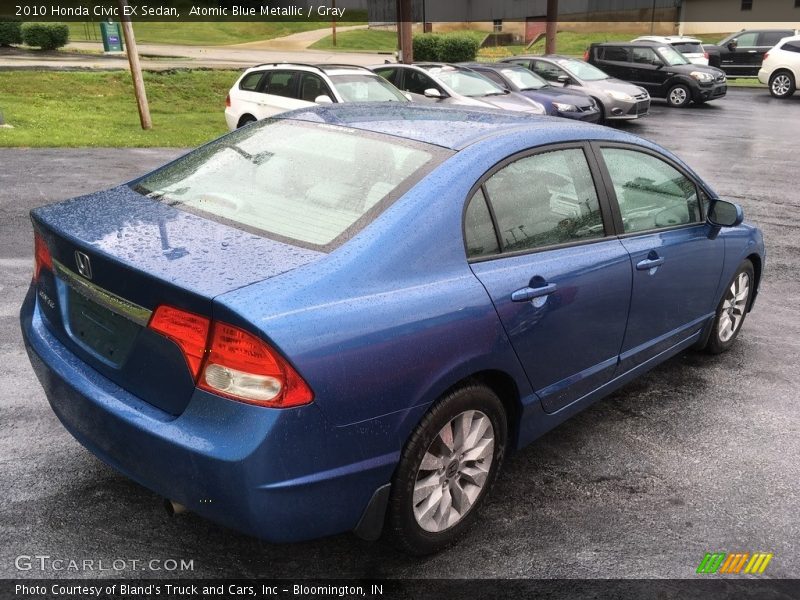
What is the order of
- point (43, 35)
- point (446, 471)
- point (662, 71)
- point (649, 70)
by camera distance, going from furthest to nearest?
1. point (43, 35)
2. point (649, 70)
3. point (662, 71)
4. point (446, 471)

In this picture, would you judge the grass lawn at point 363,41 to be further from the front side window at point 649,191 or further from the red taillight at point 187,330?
the red taillight at point 187,330

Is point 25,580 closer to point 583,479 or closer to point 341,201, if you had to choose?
point 341,201

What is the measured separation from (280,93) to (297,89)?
365 mm

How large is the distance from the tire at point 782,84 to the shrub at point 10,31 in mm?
27602

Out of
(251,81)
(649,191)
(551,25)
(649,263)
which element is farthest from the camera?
(551,25)

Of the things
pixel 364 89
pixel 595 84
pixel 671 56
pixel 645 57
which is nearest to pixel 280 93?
pixel 364 89

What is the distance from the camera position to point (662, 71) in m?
20.6

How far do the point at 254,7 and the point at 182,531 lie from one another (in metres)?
62.4

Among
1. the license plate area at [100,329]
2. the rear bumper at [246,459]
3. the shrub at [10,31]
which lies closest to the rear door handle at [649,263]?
the rear bumper at [246,459]

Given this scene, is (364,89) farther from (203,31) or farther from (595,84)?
(203,31)

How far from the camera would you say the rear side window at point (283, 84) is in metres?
12.0

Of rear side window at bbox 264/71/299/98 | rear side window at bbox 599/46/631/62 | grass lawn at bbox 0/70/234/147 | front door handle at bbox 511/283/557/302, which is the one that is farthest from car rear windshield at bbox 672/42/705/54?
front door handle at bbox 511/283/557/302

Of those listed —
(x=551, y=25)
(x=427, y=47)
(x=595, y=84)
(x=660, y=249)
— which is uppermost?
(x=551, y=25)

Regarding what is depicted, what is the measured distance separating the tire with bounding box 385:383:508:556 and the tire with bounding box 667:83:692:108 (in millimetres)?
19752
